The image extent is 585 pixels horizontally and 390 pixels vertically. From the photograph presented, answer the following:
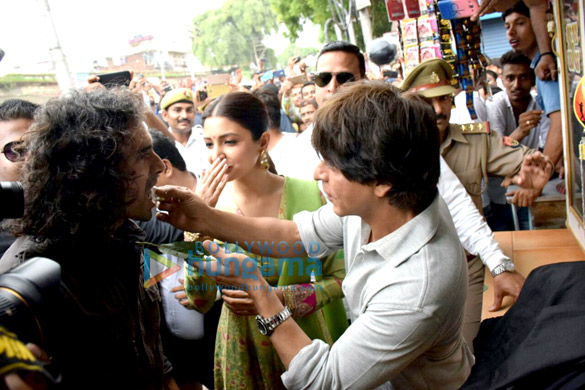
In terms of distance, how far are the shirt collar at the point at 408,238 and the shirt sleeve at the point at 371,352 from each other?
12 cm

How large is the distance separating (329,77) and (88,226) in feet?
7.02

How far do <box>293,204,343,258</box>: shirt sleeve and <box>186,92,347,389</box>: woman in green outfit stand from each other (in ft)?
0.41

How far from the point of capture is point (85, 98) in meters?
1.43

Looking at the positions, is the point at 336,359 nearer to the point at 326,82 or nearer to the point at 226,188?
the point at 226,188

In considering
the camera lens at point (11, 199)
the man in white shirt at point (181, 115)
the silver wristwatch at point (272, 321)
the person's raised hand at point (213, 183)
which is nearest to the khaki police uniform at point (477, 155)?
the person's raised hand at point (213, 183)

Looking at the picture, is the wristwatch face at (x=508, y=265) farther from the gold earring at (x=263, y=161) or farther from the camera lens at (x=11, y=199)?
the camera lens at (x=11, y=199)

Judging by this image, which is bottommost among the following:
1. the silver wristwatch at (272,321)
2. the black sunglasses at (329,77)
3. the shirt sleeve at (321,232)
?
the silver wristwatch at (272,321)

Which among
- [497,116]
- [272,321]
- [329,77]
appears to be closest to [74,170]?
[272,321]

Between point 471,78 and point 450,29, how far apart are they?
42 centimetres

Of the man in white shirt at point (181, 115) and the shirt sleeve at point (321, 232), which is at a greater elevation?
the man in white shirt at point (181, 115)

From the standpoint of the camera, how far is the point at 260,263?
2.18 metres

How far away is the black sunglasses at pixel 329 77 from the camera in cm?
308

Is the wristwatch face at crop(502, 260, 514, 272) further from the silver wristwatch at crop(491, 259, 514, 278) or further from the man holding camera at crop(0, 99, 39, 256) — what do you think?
the man holding camera at crop(0, 99, 39, 256)

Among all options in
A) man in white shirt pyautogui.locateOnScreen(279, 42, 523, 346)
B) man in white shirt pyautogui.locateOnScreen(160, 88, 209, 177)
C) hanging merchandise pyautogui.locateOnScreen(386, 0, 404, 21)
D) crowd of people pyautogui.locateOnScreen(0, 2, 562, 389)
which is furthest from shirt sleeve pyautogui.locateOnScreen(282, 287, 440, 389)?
man in white shirt pyautogui.locateOnScreen(160, 88, 209, 177)
